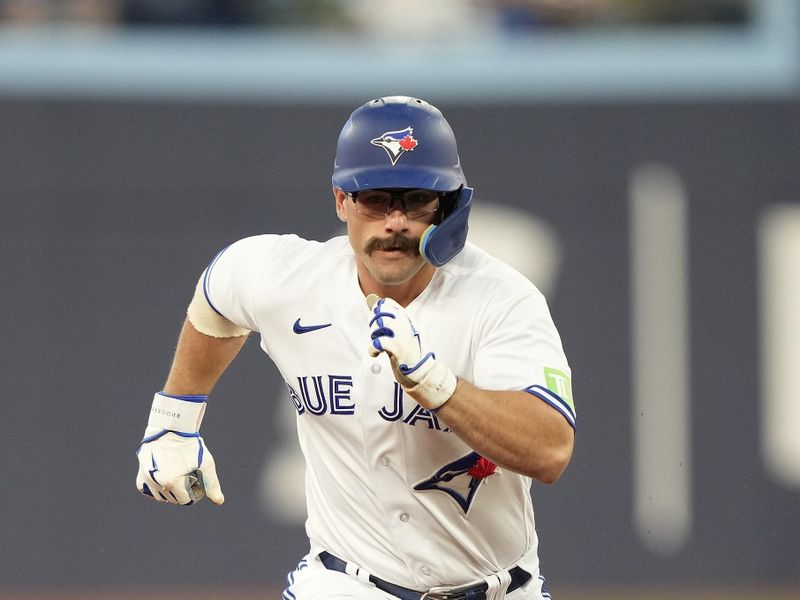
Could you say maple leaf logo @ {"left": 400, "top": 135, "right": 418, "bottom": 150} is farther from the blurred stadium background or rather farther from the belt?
the blurred stadium background

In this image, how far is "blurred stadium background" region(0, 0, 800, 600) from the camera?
9.45 metres

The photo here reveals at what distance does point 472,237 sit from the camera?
30.9 ft

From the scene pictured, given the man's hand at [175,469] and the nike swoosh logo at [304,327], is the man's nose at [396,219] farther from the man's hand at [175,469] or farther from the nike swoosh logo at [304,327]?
the man's hand at [175,469]

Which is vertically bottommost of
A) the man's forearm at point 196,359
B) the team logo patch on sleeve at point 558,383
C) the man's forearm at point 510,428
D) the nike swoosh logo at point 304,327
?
the man's forearm at point 510,428

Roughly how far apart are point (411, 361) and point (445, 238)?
510 millimetres

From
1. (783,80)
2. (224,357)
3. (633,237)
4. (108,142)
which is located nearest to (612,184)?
(633,237)

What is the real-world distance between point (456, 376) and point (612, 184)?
563 cm

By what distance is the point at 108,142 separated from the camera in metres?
9.49

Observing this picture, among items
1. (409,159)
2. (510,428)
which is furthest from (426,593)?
(409,159)

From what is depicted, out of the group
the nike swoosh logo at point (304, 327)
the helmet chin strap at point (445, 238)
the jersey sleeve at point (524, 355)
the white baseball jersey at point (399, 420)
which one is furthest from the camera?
the nike swoosh logo at point (304, 327)

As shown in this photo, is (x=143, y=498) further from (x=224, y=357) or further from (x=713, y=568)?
(x=224, y=357)

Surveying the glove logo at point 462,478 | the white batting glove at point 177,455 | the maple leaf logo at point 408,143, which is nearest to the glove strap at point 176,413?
the white batting glove at point 177,455

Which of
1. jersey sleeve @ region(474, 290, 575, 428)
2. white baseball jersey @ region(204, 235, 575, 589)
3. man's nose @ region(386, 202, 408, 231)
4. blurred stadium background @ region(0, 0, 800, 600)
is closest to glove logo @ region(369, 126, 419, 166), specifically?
man's nose @ region(386, 202, 408, 231)

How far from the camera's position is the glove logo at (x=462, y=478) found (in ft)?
14.9
